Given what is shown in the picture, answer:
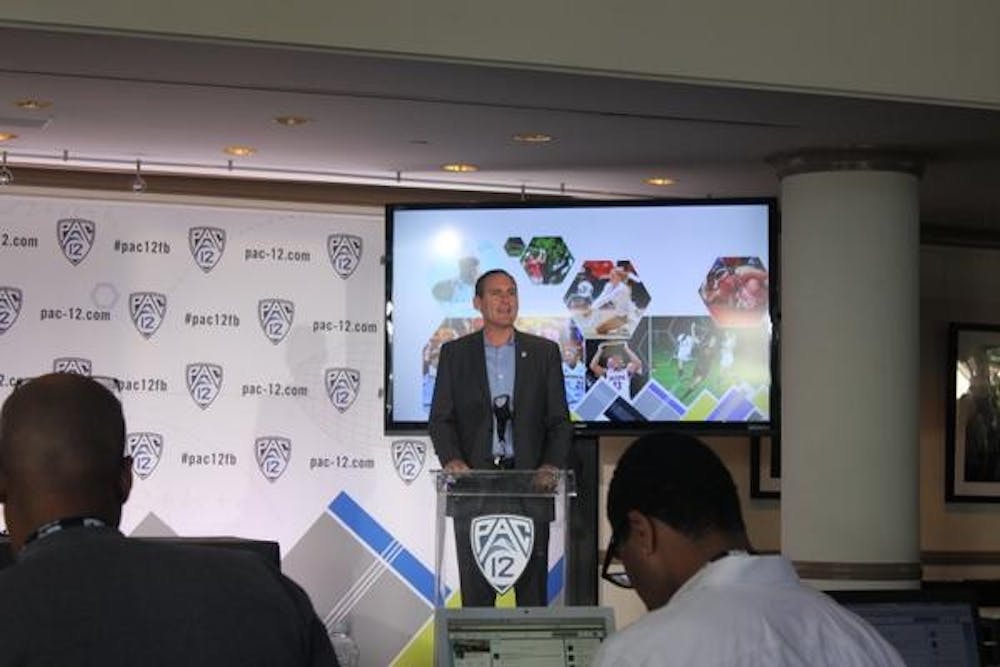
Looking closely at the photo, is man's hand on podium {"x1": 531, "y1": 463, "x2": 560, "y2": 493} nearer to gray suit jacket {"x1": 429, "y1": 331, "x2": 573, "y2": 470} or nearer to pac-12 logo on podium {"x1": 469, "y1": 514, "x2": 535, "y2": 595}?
pac-12 logo on podium {"x1": 469, "y1": 514, "x2": 535, "y2": 595}

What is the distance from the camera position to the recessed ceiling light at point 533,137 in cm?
729

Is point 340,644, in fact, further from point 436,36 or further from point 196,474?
point 436,36

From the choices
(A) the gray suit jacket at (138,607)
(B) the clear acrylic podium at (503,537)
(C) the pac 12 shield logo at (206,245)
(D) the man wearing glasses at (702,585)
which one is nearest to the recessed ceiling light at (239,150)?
(C) the pac 12 shield logo at (206,245)

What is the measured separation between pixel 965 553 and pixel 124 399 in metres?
4.87

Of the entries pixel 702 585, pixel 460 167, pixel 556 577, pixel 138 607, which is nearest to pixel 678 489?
pixel 702 585

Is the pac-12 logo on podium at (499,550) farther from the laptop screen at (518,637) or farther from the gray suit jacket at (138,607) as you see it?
the gray suit jacket at (138,607)

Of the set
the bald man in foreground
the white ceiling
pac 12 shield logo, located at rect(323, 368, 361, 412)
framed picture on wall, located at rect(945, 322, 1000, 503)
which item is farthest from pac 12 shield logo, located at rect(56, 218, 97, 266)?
the bald man in foreground

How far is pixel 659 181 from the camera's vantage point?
8531 millimetres

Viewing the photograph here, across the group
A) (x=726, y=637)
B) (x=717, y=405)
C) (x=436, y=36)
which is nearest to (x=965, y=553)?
(x=717, y=405)

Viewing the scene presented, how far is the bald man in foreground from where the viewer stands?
200 centimetres

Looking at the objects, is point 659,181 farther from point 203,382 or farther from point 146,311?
Result: point 146,311

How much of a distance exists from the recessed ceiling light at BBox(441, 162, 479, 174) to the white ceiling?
0.22 ft

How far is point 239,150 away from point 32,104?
3.90ft

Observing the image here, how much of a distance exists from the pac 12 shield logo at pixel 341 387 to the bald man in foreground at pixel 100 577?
6.21m
